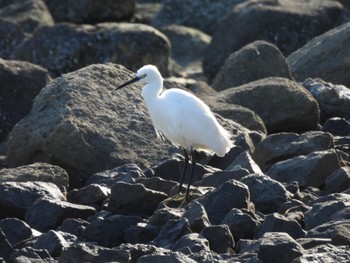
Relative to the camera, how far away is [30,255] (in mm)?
7281

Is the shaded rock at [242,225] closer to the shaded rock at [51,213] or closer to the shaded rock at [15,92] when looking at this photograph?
the shaded rock at [51,213]

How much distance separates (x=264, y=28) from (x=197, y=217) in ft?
38.8

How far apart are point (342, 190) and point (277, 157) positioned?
1452 millimetres

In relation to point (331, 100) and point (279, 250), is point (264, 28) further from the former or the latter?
point (279, 250)

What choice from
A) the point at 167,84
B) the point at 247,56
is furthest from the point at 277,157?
the point at 247,56

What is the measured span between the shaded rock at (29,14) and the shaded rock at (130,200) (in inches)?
593

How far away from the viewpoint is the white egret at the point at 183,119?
9586 mm

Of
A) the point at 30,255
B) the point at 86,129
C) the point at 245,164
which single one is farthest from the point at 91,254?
the point at 86,129

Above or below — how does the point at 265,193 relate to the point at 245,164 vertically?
above

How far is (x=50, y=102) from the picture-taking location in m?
10.9

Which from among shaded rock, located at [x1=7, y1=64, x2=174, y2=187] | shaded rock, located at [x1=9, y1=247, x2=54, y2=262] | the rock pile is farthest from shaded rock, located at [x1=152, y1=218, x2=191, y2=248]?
shaded rock, located at [x1=7, y1=64, x2=174, y2=187]

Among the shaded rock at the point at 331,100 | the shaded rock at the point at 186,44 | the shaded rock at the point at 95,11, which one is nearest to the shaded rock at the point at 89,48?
the shaded rock at the point at 186,44

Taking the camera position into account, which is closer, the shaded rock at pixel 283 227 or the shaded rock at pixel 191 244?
the shaded rock at pixel 191 244

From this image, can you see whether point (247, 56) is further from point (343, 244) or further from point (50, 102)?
point (343, 244)
